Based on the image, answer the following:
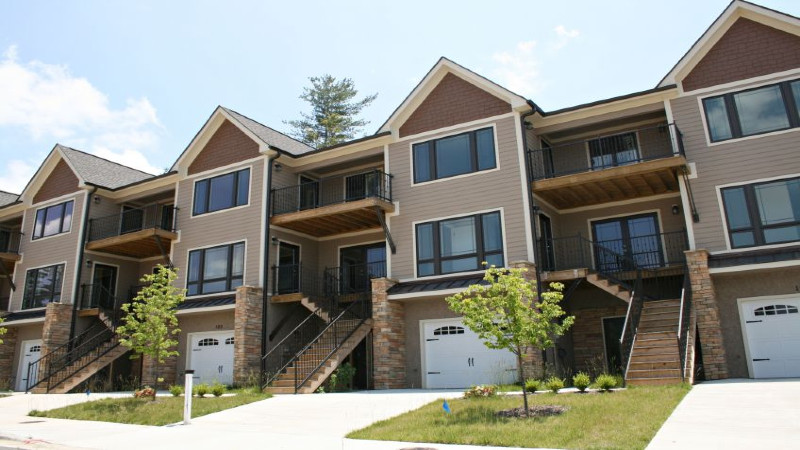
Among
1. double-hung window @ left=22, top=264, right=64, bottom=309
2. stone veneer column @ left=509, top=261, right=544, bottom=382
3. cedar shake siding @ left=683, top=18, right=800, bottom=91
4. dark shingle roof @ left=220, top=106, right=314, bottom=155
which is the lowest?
stone veneer column @ left=509, top=261, right=544, bottom=382

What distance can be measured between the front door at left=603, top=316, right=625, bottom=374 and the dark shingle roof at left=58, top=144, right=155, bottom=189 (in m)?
22.0

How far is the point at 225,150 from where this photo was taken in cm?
2445

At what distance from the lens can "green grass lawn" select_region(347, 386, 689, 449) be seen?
890 cm

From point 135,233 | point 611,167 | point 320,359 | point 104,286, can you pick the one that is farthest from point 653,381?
point 104,286

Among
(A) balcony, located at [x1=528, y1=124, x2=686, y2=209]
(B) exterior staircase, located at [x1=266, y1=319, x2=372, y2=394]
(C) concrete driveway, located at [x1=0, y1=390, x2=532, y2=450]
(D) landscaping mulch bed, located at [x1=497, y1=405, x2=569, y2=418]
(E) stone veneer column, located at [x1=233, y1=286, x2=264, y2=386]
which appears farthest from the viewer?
(E) stone veneer column, located at [x1=233, y1=286, x2=264, y2=386]

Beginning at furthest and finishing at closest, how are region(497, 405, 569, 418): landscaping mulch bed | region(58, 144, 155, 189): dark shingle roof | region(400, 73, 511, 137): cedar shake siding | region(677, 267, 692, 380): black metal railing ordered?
1. region(58, 144, 155, 189): dark shingle roof
2. region(400, 73, 511, 137): cedar shake siding
3. region(677, 267, 692, 380): black metal railing
4. region(497, 405, 569, 418): landscaping mulch bed

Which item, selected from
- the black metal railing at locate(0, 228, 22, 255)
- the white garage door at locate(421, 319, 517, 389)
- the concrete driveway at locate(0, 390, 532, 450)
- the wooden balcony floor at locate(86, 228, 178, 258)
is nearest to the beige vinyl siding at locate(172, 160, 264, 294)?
the wooden balcony floor at locate(86, 228, 178, 258)

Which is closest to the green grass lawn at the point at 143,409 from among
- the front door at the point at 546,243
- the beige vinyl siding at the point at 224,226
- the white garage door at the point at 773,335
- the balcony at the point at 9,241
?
the beige vinyl siding at the point at 224,226

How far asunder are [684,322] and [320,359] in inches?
414

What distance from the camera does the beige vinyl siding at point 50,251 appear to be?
26266 millimetres

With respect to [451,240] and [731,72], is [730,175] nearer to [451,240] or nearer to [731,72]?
[731,72]

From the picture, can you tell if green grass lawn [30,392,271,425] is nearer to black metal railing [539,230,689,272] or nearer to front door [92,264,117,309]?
black metal railing [539,230,689,272]

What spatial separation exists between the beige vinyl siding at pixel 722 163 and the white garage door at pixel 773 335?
188 cm

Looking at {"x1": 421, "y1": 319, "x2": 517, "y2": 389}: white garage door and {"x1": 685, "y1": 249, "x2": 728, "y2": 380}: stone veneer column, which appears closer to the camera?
{"x1": 685, "y1": 249, "x2": 728, "y2": 380}: stone veneer column
